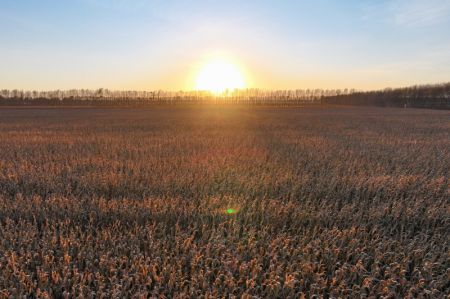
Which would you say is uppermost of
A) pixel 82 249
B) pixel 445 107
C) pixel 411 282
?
pixel 445 107

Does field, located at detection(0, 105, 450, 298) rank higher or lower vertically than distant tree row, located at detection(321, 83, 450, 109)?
lower

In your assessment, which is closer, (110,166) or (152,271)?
(152,271)

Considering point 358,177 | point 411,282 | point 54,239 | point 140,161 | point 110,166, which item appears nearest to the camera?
point 411,282

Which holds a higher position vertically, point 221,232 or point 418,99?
point 418,99

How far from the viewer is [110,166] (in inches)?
288

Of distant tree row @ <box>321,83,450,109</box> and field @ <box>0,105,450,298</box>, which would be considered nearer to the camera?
field @ <box>0,105,450,298</box>

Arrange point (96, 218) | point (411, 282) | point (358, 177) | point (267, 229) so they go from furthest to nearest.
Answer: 1. point (358, 177)
2. point (96, 218)
3. point (267, 229)
4. point (411, 282)

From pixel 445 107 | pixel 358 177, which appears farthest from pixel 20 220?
pixel 445 107

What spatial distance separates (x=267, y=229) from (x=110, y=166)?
5105mm

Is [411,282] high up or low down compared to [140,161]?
down

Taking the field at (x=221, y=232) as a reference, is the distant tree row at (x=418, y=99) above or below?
above

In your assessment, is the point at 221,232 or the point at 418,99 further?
the point at 418,99

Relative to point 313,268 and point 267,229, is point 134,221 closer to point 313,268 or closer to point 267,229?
point 267,229

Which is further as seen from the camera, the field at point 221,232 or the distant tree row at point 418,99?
the distant tree row at point 418,99
